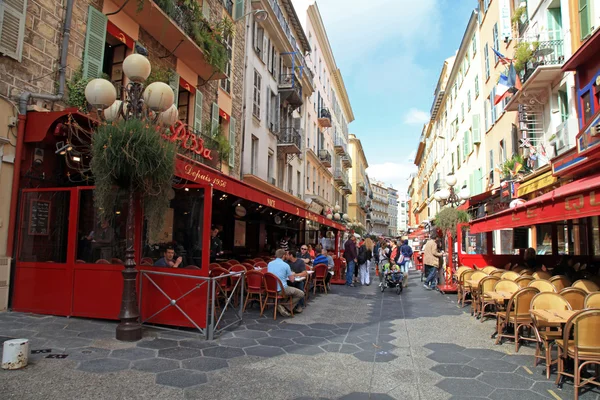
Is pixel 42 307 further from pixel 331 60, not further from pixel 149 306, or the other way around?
pixel 331 60

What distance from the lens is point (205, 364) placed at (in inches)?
189

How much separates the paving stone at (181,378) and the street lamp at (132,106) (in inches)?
58.4

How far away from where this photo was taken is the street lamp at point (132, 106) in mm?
5641

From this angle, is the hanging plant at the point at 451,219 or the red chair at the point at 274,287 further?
the hanging plant at the point at 451,219

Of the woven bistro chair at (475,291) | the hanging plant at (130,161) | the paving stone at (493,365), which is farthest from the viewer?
the woven bistro chair at (475,291)

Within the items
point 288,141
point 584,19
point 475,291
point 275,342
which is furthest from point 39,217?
point 288,141

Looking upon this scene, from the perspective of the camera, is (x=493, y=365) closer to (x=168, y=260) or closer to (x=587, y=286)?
(x=587, y=286)

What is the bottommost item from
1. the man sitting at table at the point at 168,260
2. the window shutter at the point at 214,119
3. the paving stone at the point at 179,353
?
the paving stone at the point at 179,353

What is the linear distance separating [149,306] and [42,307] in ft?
6.73

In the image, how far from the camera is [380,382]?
4.45 meters

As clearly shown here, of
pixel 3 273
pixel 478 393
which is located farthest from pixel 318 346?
pixel 3 273

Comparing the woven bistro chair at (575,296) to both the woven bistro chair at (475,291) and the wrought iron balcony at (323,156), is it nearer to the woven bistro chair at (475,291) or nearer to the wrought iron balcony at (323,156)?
the woven bistro chair at (475,291)

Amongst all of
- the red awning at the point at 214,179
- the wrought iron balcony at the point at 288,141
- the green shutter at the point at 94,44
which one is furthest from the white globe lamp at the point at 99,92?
the wrought iron balcony at the point at 288,141

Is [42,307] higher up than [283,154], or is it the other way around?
[283,154]
